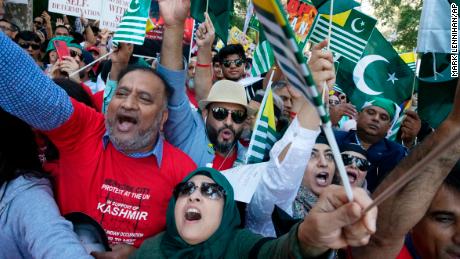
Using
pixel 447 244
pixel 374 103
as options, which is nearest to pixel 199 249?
pixel 447 244

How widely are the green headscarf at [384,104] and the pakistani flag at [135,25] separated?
2370mm

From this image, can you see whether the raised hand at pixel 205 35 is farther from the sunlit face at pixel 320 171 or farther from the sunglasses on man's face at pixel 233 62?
the sunglasses on man's face at pixel 233 62

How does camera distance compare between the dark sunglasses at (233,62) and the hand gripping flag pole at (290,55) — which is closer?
the hand gripping flag pole at (290,55)

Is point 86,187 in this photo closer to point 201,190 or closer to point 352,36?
point 201,190

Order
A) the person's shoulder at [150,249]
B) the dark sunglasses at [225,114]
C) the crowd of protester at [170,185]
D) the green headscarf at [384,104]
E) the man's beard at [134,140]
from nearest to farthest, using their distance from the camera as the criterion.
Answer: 1. the crowd of protester at [170,185]
2. the person's shoulder at [150,249]
3. the man's beard at [134,140]
4. the dark sunglasses at [225,114]
5. the green headscarf at [384,104]

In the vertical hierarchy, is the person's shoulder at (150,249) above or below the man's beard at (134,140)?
below

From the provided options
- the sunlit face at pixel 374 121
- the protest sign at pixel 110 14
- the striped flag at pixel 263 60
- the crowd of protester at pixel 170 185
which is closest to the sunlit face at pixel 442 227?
the crowd of protester at pixel 170 185

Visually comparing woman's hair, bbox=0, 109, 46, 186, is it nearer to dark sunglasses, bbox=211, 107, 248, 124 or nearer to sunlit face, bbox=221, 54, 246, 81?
dark sunglasses, bbox=211, 107, 248, 124

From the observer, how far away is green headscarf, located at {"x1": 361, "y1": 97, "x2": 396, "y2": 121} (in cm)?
444

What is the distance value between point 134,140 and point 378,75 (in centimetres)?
323

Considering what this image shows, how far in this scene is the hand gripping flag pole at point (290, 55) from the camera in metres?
0.89

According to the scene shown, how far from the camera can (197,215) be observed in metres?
1.96

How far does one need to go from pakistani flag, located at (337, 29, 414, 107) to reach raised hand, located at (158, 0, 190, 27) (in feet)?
8.07

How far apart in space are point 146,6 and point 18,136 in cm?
246
